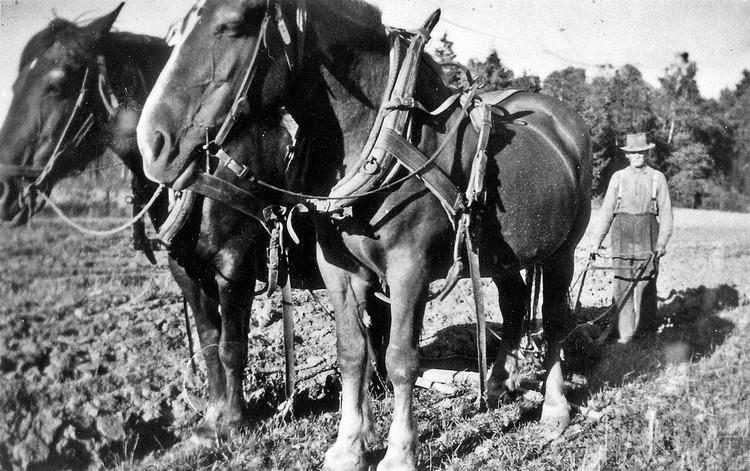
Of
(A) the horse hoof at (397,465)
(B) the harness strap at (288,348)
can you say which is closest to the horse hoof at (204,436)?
(B) the harness strap at (288,348)

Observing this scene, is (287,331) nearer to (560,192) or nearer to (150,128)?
(150,128)

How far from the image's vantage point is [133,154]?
3.26m

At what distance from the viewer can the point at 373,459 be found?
2947 millimetres

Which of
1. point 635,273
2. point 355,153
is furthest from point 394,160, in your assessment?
point 635,273

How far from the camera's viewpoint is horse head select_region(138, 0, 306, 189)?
2.18m

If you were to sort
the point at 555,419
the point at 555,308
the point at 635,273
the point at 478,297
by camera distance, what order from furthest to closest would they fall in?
the point at 635,273 → the point at 555,308 → the point at 555,419 → the point at 478,297

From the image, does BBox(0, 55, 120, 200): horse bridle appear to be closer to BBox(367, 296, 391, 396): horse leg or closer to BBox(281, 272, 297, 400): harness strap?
BBox(281, 272, 297, 400): harness strap

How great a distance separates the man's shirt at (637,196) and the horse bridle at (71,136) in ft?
15.9

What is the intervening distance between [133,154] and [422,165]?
194 cm

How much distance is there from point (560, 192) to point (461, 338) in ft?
7.99

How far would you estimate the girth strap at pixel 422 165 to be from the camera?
7.84 feet

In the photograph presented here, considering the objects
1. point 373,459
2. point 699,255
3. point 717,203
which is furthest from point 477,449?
point 717,203

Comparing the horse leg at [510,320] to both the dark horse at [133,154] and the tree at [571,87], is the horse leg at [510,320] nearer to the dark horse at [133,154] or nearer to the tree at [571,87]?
the dark horse at [133,154]

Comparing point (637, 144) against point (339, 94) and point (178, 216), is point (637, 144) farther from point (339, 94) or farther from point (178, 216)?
point (178, 216)
